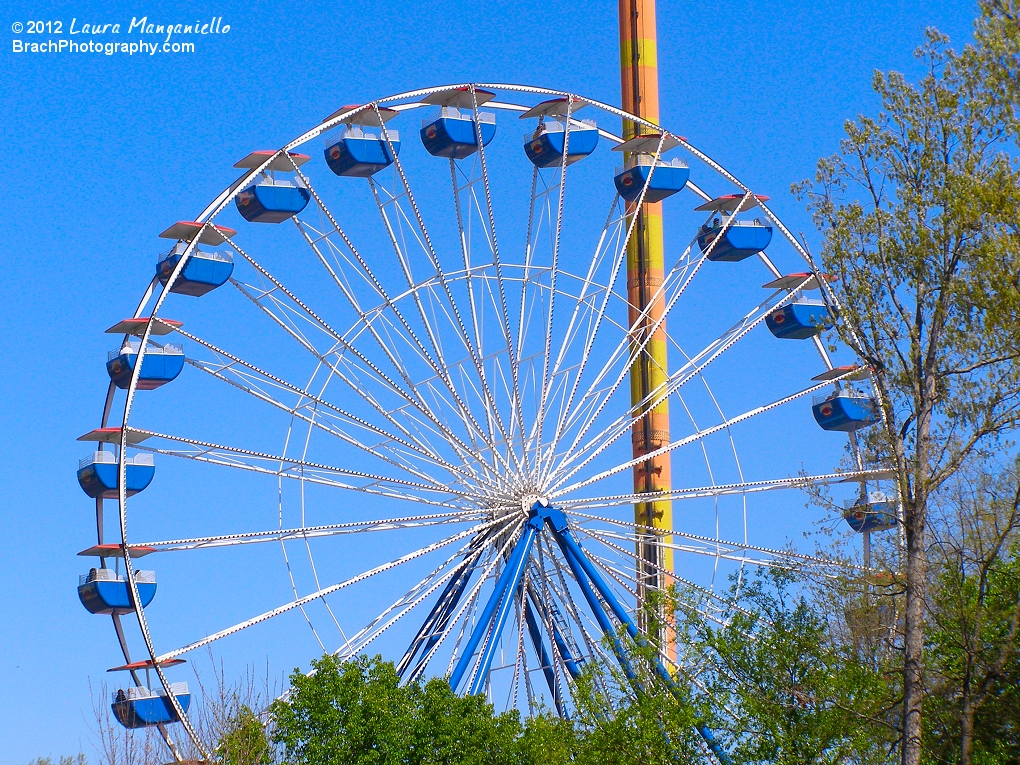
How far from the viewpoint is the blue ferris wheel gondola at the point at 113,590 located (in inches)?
1053

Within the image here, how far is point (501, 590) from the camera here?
27.3 meters

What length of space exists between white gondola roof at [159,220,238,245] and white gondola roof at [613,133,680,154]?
795cm

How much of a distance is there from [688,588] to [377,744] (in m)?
5.19

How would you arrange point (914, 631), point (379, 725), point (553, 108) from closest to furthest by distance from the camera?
point (914, 631)
point (379, 725)
point (553, 108)

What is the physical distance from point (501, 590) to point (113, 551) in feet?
20.8

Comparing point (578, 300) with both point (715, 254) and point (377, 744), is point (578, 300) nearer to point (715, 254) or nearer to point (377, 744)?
point (715, 254)

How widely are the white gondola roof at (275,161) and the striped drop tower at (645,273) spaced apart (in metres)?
17.2

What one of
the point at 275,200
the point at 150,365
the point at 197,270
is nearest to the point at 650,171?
the point at 275,200

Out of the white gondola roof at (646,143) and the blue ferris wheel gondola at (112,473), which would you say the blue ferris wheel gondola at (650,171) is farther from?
the blue ferris wheel gondola at (112,473)

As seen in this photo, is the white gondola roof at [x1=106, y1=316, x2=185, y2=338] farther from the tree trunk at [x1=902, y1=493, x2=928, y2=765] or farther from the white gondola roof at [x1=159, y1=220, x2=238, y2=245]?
the tree trunk at [x1=902, y1=493, x2=928, y2=765]

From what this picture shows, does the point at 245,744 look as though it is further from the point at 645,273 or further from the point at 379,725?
the point at 645,273

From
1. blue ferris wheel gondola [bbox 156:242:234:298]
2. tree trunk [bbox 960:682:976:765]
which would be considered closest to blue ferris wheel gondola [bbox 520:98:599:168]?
blue ferris wheel gondola [bbox 156:242:234:298]

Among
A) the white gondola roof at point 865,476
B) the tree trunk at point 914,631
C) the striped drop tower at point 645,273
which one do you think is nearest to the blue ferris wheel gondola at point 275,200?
the white gondola roof at point 865,476

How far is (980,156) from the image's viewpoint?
770 inches
